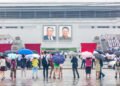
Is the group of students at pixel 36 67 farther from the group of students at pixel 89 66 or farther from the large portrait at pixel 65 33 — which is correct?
the large portrait at pixel 65 33

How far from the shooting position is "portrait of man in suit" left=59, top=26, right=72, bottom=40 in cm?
8506

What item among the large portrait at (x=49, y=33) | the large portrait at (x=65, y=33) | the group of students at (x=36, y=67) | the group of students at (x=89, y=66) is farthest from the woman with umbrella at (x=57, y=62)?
the large portrait at (x=49, y=33)

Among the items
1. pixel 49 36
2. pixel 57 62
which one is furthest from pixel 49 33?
pixel 57 62

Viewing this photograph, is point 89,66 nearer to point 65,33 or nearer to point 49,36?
point 49,36

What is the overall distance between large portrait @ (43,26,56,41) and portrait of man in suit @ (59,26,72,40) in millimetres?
823

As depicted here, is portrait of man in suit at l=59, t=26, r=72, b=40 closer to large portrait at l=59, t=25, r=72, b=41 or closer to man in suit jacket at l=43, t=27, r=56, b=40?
large portrait at l=59, t=25, r=72, b=41

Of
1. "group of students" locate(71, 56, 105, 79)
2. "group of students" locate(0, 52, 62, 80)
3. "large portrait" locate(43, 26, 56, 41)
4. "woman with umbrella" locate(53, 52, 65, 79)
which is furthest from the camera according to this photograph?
"large portrait" locate(43, 26, 56, 41)

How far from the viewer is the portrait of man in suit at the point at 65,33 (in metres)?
85.1

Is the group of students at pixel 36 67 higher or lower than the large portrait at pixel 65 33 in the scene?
higher

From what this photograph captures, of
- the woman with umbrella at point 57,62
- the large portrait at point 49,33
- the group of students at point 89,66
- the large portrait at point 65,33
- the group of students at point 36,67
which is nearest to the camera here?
the group of students at point 36,67

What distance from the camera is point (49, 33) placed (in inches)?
3376

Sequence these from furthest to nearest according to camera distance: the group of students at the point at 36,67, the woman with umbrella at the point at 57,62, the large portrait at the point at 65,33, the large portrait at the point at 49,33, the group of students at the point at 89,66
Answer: the large portrait at the point at 49,33
the large portrait at the point at 65,33
the woman with umbrella at the point at 57,62
the group of students at the point at 89,66
the group of students at the point at 36,67

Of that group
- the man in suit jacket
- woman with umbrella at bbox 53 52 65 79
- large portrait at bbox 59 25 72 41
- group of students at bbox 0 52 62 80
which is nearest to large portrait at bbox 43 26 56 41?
the man in suit jacket

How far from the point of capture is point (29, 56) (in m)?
42.5
